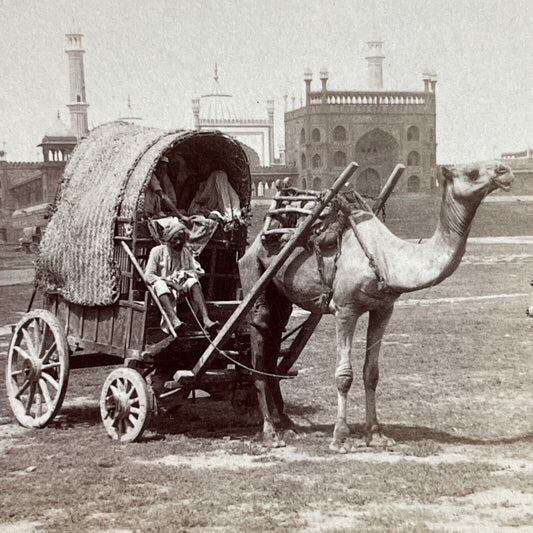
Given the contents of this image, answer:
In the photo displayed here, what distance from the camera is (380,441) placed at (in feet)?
27.9

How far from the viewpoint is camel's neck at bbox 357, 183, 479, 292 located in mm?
7703

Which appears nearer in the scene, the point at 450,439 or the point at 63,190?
the point at 450,439

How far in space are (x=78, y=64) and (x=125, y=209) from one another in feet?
223

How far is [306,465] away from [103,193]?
358 centimetres

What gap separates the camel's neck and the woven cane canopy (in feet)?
7.43

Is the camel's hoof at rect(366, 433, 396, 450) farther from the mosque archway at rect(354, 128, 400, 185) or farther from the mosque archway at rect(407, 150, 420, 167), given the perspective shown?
the mosque archway at rect(407, 150, 420, 167)

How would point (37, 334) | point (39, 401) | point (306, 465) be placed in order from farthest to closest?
point (37, 334), point (39, 401), point (306, 465)

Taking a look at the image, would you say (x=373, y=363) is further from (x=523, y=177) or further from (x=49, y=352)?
(x=523, y=177)

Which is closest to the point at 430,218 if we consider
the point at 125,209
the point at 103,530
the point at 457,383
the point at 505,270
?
the point at 505,270

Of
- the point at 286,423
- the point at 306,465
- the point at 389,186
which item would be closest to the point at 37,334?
the point at 286,423

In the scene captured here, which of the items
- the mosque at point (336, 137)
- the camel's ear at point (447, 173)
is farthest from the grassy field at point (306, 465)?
the mosque at point (336, 137)

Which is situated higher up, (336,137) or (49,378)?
(336,137)

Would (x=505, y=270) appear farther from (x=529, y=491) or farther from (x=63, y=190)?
(x=529, y=491)

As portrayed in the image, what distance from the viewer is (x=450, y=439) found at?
347 inches
